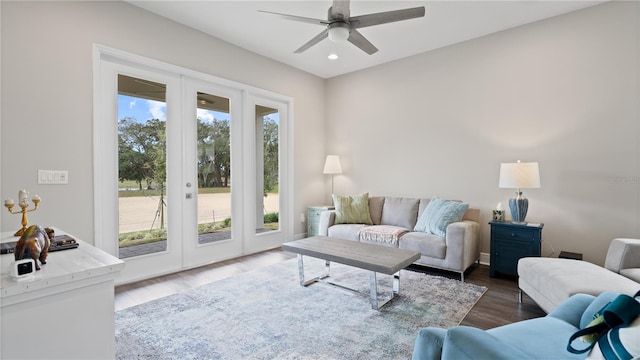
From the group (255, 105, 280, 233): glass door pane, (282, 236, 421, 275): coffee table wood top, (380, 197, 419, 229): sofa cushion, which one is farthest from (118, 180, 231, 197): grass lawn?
(380, 197, 419, 229): sofa cushion

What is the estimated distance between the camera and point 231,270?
356cm

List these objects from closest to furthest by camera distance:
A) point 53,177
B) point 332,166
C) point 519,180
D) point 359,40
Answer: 1. point 53,177
2. point 359,40
3. point 519,180
4. point 332,166

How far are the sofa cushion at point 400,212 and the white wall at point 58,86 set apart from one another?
11.0 ft

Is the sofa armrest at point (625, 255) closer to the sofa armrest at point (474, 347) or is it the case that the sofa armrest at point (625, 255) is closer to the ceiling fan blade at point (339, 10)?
the sofa armrest at point (474, 347)

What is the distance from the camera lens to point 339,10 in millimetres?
2389

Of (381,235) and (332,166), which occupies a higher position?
(332,166)

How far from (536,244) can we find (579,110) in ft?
5.13

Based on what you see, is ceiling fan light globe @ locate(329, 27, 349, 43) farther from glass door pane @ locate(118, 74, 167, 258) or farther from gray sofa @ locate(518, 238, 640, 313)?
gray sofa @ locate(518, 238, 640, 313)

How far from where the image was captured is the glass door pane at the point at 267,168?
4.52 metres

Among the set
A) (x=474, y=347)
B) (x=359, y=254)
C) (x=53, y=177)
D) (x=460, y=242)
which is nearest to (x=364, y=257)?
(x=359, y=254)

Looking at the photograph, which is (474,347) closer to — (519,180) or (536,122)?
(519,180)

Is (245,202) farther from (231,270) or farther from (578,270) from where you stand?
(578,270)

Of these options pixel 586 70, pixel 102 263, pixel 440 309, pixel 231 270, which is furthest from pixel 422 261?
pixel 102 263

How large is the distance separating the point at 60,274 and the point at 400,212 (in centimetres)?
376
